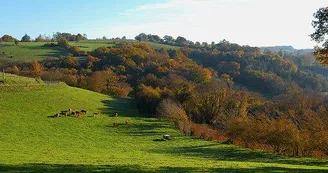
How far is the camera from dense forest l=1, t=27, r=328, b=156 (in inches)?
1950

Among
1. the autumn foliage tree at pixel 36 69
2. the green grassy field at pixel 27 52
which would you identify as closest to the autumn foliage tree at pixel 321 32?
the autumn foliage tree at pixel 36 69

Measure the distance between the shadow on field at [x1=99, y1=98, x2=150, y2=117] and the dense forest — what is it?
2553 mm

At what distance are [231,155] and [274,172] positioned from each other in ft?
58.7

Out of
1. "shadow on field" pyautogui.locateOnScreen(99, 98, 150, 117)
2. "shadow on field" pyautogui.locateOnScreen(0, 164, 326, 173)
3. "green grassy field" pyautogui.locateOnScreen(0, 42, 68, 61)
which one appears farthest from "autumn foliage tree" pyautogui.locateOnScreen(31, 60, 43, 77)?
"shadow on field" pyautogui.locateOnScreen(0, 164, 326, 173)

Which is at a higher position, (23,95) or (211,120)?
(23,95)

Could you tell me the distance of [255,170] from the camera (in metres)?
25.6

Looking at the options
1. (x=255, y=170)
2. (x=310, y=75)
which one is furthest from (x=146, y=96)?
(x=310, y=75)

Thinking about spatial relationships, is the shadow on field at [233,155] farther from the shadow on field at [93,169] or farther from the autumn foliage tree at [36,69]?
the autumn foliage tree at [36,69]

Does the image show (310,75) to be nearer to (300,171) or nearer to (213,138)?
(213,138)

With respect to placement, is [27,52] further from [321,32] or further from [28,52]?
[321,32]

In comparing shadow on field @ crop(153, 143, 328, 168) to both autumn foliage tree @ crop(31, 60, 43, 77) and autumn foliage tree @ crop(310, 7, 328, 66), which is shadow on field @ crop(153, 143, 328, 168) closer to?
autumn foliage tree @ crop(310, 7, 328, 66)

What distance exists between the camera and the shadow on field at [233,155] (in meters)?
38.8

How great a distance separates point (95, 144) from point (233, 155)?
1685cm

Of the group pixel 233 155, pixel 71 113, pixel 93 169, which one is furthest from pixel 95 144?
pixel 93 169
